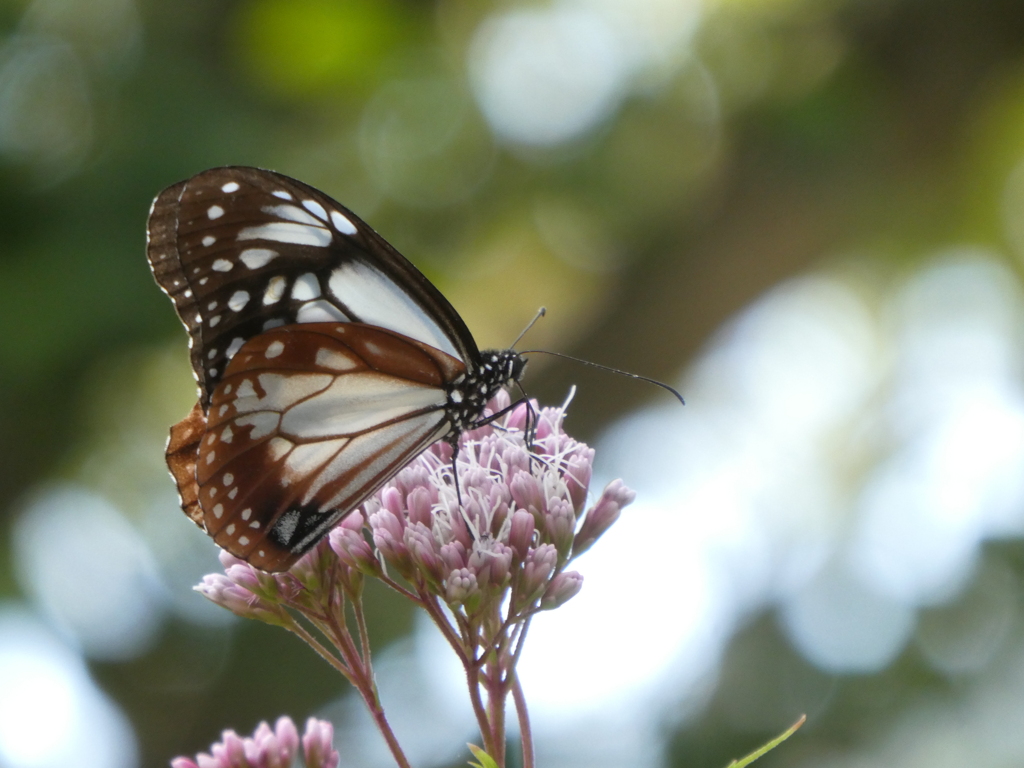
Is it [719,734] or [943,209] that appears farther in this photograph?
[943,209]

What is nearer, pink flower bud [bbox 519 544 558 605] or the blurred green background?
pink flower bud [bbox 519 544 558 605]

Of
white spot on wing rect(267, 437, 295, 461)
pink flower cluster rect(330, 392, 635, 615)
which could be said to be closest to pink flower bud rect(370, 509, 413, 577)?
pink flower cluster rect(330, 392, 635, 615)

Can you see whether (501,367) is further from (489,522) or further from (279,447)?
(279,447)

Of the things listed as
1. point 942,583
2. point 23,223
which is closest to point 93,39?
point 23,223

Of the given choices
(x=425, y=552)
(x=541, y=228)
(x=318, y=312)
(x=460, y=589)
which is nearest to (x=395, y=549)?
(x=425, y=552)

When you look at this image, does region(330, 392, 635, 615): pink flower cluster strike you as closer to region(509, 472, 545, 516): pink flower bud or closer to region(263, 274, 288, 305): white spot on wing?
region(509, 472, 545, 516): pink flower bud

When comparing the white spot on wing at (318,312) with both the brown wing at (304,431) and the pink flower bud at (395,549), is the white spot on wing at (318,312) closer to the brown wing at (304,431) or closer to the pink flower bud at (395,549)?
the brown wing at (304,431)

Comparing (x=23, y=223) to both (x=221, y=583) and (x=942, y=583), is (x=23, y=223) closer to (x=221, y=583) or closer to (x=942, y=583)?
(x=221, y=583)
